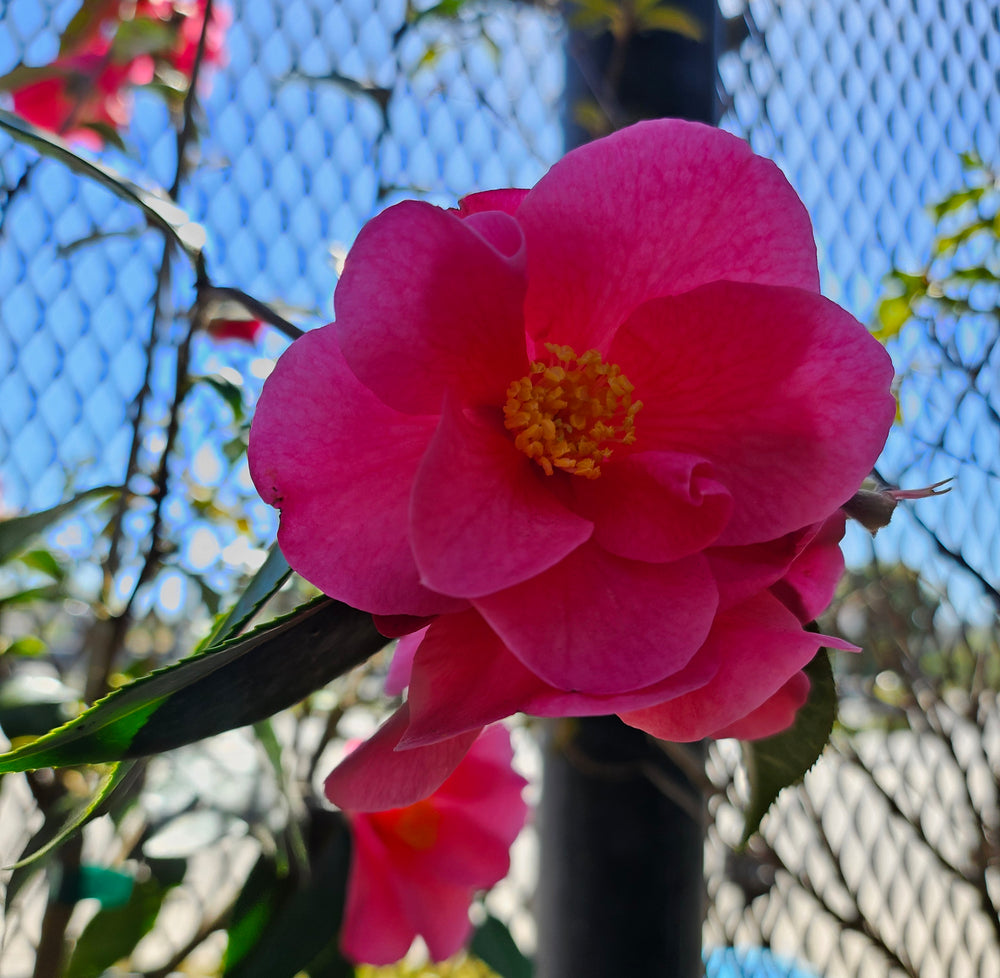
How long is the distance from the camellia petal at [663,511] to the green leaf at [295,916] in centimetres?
44

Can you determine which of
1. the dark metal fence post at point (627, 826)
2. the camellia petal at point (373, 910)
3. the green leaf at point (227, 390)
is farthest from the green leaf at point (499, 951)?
the green leaf at point (227, 390)

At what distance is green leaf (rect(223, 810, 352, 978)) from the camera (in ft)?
1.73

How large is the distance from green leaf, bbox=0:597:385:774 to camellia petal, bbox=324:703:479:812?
0.07 ft

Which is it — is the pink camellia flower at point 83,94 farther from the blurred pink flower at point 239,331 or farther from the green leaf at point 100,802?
the green leaf at point 100,802

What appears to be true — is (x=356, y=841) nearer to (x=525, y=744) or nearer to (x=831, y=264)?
(x=525, y=744)

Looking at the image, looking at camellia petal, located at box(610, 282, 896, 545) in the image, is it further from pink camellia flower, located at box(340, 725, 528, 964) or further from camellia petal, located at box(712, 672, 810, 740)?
pink camellia flower, located at box(340, 725, 528, 964)

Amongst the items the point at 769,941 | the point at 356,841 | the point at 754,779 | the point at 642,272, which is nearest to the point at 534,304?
the point at 642,272

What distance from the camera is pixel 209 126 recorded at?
971mm

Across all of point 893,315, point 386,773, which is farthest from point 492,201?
point 893,315

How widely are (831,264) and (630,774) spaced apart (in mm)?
789

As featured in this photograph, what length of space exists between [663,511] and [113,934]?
0.62 metres

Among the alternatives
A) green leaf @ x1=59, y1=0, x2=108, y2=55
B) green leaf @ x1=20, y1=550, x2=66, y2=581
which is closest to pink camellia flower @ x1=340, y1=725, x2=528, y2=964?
green leaf @ x1=20, y1=550, x2=66, y2=581

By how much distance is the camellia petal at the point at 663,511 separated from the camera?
0.66ft

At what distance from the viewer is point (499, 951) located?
72 centimetres
